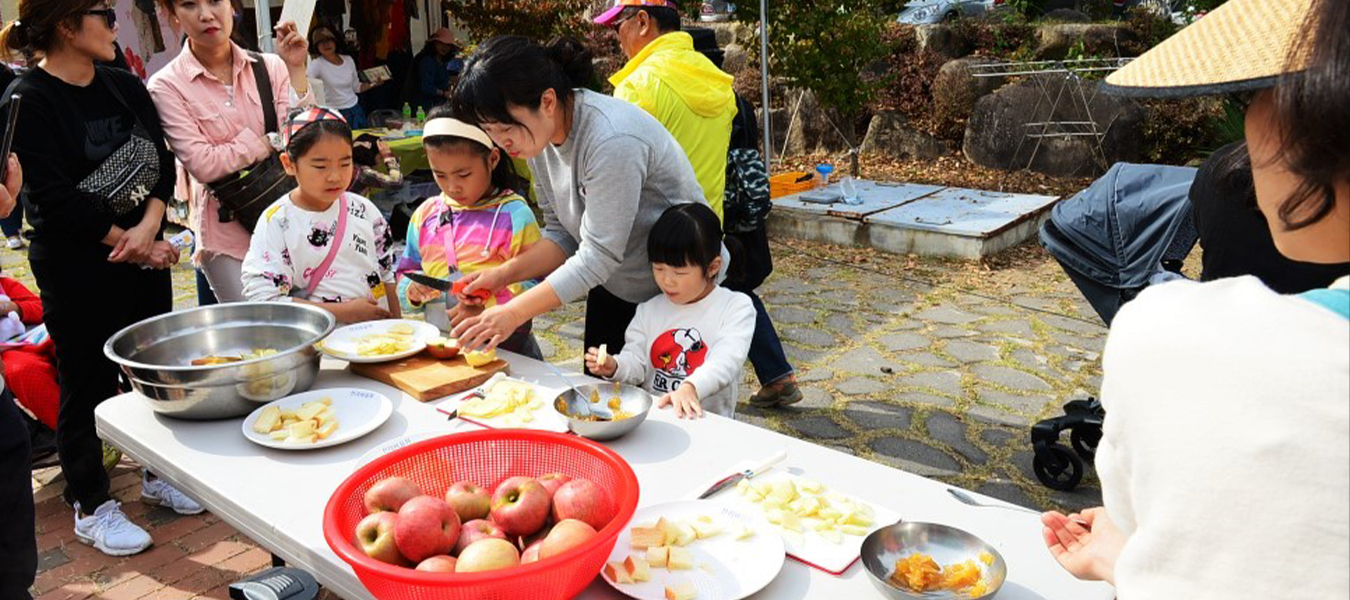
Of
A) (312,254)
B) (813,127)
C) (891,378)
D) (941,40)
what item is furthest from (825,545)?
(941,40)

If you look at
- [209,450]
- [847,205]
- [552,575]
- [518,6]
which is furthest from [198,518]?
[518,6]

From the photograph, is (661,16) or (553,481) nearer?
(553,481)

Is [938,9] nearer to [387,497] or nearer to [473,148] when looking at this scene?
[473,148]

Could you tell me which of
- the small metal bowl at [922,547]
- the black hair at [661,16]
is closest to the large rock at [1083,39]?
the black hair at [661,16]

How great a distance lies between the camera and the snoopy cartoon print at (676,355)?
2852 millimetres

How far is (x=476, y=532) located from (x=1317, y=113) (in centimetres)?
130

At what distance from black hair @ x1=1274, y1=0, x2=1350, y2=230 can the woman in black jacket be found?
3.28 m

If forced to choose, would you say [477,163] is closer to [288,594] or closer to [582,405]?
[582,405]

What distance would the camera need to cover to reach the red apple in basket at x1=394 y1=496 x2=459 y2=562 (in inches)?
57.4

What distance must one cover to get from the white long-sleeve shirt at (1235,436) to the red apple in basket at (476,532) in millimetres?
995

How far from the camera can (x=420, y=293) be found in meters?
3.05

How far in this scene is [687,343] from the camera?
2.86 metres

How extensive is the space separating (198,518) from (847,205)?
223 inches

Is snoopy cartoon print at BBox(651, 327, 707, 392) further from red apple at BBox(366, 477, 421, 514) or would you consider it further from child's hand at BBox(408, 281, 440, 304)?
red apple at BBox(366, 477, 421, 514)
